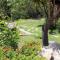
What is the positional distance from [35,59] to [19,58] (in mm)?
454

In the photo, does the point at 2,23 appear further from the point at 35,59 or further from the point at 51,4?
the point at 35,59

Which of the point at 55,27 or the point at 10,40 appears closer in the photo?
the point at 10,40

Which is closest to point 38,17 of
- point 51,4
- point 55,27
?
point 55,27

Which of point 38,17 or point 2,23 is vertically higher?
point 2,23

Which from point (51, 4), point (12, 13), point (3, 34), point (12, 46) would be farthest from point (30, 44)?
point (12, 13)

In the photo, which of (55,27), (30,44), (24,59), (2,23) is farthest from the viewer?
(55,27)

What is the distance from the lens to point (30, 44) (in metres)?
7.80

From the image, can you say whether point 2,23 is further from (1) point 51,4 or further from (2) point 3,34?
(1) point 51,4

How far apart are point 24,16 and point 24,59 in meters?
18.6

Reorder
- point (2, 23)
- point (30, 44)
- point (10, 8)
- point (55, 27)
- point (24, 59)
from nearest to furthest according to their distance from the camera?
point (24, 59), point (30, 44), point (2, 23), point (55, 27), point (10, 8)

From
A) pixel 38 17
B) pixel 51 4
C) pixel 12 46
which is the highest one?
pixel 51 4

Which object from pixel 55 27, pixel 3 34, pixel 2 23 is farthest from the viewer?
pixel 55 27

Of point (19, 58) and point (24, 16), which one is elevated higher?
point (19, 58)

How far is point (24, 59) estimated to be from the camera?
6250mm
